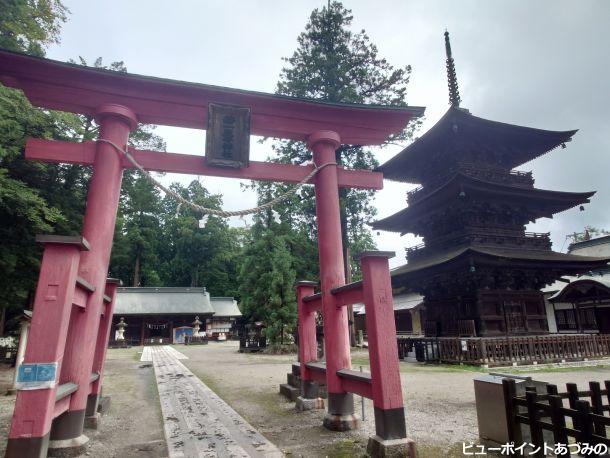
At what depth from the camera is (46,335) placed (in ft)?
11.3

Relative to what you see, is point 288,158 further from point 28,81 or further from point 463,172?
point 28,81

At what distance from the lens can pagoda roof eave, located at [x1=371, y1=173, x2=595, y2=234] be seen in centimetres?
1420

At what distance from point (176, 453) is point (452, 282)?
1347 centimetres

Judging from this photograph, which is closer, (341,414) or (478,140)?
(341,414)

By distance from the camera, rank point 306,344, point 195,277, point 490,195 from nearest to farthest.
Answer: point 306,344 → point 490,195 → point 195,277

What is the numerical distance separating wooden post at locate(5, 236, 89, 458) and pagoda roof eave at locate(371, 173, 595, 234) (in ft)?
44.2

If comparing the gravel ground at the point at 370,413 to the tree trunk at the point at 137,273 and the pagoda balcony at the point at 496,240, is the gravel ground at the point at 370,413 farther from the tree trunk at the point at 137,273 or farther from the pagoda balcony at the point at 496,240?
the tree trunk at the point at 137,273

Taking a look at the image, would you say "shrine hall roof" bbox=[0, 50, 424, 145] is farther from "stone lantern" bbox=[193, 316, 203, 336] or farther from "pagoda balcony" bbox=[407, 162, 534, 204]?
"stone lantern" bbox=[193, 316, 203, 336]

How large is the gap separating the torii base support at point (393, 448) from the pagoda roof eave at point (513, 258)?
34.9 ft

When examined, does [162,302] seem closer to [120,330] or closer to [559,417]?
[120,330]

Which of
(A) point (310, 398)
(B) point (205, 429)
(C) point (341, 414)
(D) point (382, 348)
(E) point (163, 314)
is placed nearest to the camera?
(D) point (382, 348)

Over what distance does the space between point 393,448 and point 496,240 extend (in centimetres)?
1358

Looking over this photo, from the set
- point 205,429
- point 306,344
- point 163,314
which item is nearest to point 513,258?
point 306,344

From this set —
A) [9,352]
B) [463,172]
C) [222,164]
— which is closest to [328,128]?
[222,164]
